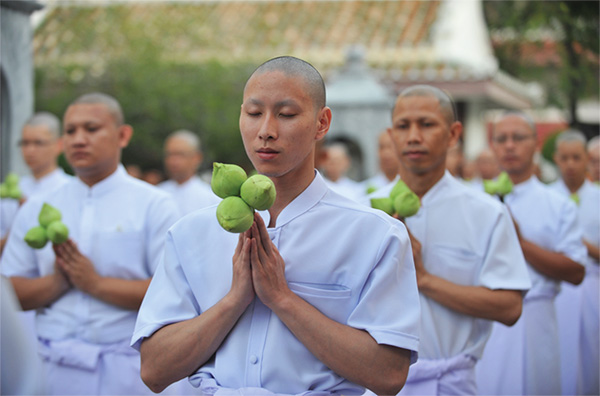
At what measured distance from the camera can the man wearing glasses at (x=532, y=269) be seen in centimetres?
553

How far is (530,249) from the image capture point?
542cm

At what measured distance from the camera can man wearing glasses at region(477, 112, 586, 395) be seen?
553 centimetres

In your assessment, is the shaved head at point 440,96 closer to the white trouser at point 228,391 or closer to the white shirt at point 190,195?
the white trouser at point 228,391

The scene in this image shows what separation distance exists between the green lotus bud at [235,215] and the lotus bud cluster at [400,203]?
1.46 m

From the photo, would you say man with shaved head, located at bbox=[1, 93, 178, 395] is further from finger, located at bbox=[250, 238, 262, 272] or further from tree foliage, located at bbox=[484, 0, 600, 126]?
tree foliage, located at bbox=[484, 0, 600, 126]

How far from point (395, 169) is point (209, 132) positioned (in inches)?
354

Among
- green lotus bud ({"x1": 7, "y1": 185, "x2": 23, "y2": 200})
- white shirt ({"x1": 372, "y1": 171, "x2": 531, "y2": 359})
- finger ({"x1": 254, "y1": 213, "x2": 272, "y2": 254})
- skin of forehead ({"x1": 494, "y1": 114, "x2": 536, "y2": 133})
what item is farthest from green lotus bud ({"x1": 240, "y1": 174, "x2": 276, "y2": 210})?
skin of forehead ({"x1": 494, "y1": 114, "x2": 536, "y2": 133})

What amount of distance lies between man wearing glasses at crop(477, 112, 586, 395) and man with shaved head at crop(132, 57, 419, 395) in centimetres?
274

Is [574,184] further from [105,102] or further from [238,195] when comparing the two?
[238,195]

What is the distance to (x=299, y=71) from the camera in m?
2.89

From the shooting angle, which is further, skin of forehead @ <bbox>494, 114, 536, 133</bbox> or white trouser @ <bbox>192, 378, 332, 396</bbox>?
skin of forehead @ <bbox>494, 114, 536, 133</bbox>

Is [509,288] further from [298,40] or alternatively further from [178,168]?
[298,40]

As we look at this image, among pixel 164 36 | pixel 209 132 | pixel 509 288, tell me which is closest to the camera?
pixel 509 288

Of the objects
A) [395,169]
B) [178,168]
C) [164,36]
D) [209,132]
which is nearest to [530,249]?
[395,169]
